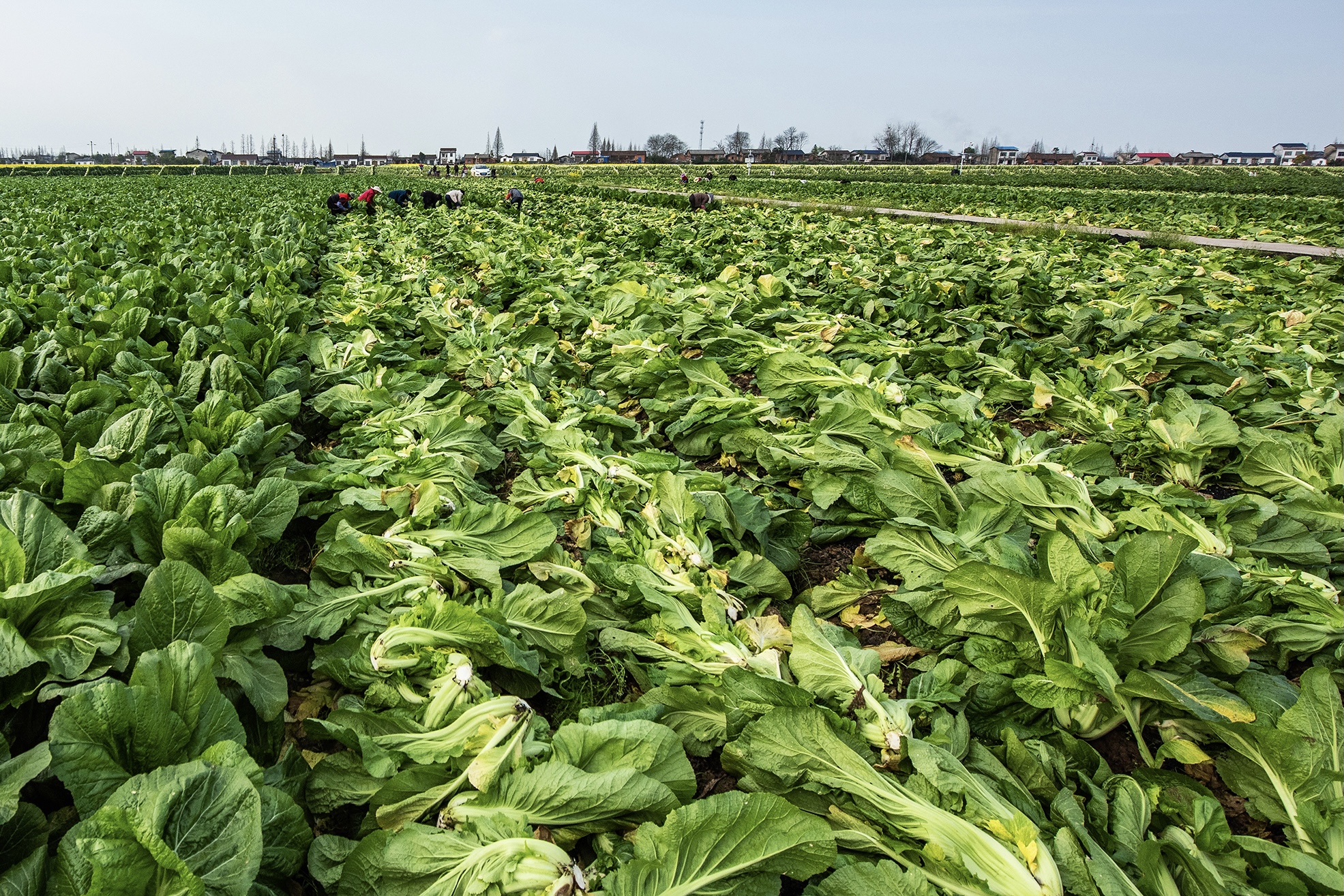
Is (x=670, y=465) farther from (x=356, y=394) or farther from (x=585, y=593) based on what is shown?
(x=356, y=394)

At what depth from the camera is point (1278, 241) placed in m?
16.7

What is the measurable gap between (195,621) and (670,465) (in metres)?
2.16

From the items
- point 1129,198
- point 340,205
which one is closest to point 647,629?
point 340,205

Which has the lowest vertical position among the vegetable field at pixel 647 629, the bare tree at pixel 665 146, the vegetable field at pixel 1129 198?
the vegetable field at pixel 647 629

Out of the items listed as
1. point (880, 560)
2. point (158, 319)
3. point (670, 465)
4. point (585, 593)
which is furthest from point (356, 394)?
point (880, 560)

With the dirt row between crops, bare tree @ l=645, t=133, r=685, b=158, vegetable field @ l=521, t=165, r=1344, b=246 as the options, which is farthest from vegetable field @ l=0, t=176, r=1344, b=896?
bare tree @ l=645, t=133, r=685, b=158

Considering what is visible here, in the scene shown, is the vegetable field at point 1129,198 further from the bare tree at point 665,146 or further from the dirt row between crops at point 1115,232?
the bare tree at point 665,146

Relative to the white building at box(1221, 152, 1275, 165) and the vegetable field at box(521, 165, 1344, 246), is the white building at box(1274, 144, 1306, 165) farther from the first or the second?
the vegetable field at box(521, 165, 1344, 246)

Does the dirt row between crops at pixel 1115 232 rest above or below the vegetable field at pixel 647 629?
above

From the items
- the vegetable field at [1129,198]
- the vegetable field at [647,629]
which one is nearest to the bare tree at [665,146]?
the vegetable field at [1129,198]

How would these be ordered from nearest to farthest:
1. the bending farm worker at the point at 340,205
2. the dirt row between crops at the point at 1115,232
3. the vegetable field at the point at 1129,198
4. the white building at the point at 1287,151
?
the dirt row between crops at the point at 1115,232 < the vegetable field at the point at 1129,198 < the bending farm worker at the point at 340,205 < the white building at the point at 1287,151

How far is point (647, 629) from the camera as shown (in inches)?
101

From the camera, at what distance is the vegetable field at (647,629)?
1556 mm

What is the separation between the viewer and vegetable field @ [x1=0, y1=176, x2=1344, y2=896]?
156cm
